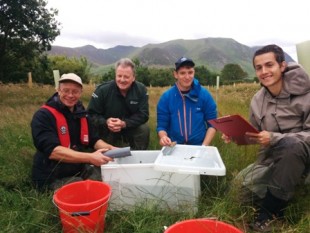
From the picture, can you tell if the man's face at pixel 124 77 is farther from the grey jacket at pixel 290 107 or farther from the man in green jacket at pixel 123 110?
the grey jacket at pixel 290 107

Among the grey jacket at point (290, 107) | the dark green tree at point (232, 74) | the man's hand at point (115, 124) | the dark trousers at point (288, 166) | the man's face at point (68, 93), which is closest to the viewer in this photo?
the dark trousers at point (288, 166)

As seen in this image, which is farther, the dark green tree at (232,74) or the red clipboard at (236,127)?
the dark green tree at (232,74)

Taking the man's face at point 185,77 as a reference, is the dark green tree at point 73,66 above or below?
above

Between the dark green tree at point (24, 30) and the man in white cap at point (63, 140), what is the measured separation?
1137cm

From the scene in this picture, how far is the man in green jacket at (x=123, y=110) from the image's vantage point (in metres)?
4.10

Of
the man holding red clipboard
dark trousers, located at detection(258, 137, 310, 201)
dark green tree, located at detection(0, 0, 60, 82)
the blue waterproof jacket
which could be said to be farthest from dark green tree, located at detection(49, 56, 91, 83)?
dark trousers, located at detection(258, 137, 310, 201)

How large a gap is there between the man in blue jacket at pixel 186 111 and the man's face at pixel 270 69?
3.45 feet

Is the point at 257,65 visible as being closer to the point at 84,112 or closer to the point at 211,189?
the point at 211,189

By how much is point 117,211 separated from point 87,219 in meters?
0.51

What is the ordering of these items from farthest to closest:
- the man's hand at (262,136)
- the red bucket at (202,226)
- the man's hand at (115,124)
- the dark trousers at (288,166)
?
1. the man's hand at (115,124)
2. the man's hand at (262,136)
3. the dark trousers at (288,166)
4. the red bucket at (202,226)

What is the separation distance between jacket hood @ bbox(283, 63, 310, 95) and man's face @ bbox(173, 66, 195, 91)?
45.0 inches

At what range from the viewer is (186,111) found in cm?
364

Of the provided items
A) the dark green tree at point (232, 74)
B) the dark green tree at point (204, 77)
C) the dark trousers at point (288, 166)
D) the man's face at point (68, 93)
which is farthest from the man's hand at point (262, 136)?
the dark green tree at point (232, 74)

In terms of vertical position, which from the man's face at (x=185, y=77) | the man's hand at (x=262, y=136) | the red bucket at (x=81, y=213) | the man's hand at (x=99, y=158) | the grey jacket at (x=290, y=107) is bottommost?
the red bucket at (x=81, y=213)
